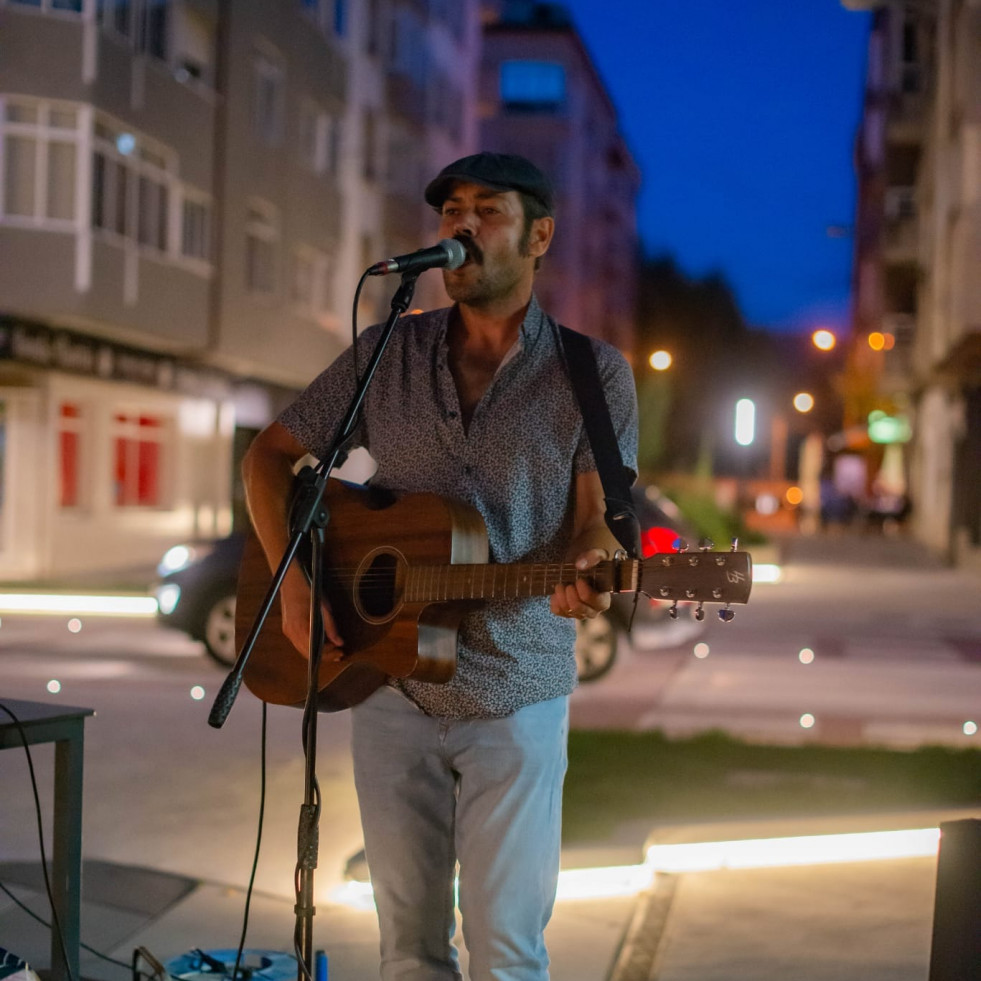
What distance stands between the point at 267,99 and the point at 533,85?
1280 inches

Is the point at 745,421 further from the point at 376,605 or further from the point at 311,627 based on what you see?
the point at 311,627

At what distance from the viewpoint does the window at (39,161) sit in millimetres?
20156

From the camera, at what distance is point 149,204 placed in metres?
22.7

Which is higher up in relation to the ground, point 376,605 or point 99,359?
point 99,359

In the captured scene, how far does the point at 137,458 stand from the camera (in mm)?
25016

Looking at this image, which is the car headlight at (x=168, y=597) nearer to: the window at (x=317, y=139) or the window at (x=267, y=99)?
the window at (x=267, y=99)

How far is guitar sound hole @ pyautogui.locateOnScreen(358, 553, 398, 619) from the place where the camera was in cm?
315

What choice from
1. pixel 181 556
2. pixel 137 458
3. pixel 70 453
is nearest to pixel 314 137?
pixel 137 458

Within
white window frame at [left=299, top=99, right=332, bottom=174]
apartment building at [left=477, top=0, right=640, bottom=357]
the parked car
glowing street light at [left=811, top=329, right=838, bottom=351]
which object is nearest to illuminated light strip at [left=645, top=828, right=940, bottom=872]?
the parked car

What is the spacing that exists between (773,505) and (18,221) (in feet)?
141

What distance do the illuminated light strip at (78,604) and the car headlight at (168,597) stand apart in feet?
14.4

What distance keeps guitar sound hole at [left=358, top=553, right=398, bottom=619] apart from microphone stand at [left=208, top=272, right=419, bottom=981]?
13 cm

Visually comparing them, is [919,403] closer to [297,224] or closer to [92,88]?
[297,224]

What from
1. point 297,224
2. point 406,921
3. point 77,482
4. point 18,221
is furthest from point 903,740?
point 297,224
